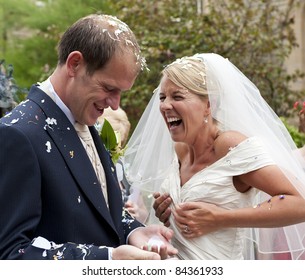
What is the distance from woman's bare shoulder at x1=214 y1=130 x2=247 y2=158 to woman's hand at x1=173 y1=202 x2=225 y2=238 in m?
0.31

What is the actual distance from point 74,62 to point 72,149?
1.19ft

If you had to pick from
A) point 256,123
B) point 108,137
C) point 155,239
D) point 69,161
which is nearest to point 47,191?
point 69,161

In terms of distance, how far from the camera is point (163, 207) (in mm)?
3590

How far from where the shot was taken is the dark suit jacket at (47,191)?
228cm

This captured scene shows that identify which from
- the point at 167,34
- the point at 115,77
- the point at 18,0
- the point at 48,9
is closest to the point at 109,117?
the point at 115,77

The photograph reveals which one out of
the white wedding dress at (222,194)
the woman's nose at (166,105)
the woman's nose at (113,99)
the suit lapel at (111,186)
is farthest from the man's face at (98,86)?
the white wedding dress at (222,194)

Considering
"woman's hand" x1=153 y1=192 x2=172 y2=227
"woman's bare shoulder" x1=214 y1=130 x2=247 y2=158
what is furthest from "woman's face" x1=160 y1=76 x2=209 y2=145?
"woman's hand" x1=153 y1=192 x2=172 y2=227

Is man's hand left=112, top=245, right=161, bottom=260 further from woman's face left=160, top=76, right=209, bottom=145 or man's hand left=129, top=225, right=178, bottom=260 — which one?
woman's face left=160, top=76, right=209, bottom=145

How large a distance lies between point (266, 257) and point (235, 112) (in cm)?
90

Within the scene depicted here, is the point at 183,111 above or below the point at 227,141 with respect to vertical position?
above

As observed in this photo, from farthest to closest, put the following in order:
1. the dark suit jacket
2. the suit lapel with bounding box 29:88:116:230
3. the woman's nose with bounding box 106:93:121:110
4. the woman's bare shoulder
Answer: the woman's bare shoulder < the woman's nose with bounding box 106:93:121:110 < the suit lapel with bounding box 29:88:116:230 < the dark suit jacket

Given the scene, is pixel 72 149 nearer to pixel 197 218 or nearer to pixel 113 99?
pixel 113 99

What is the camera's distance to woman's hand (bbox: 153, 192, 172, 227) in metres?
3.57
